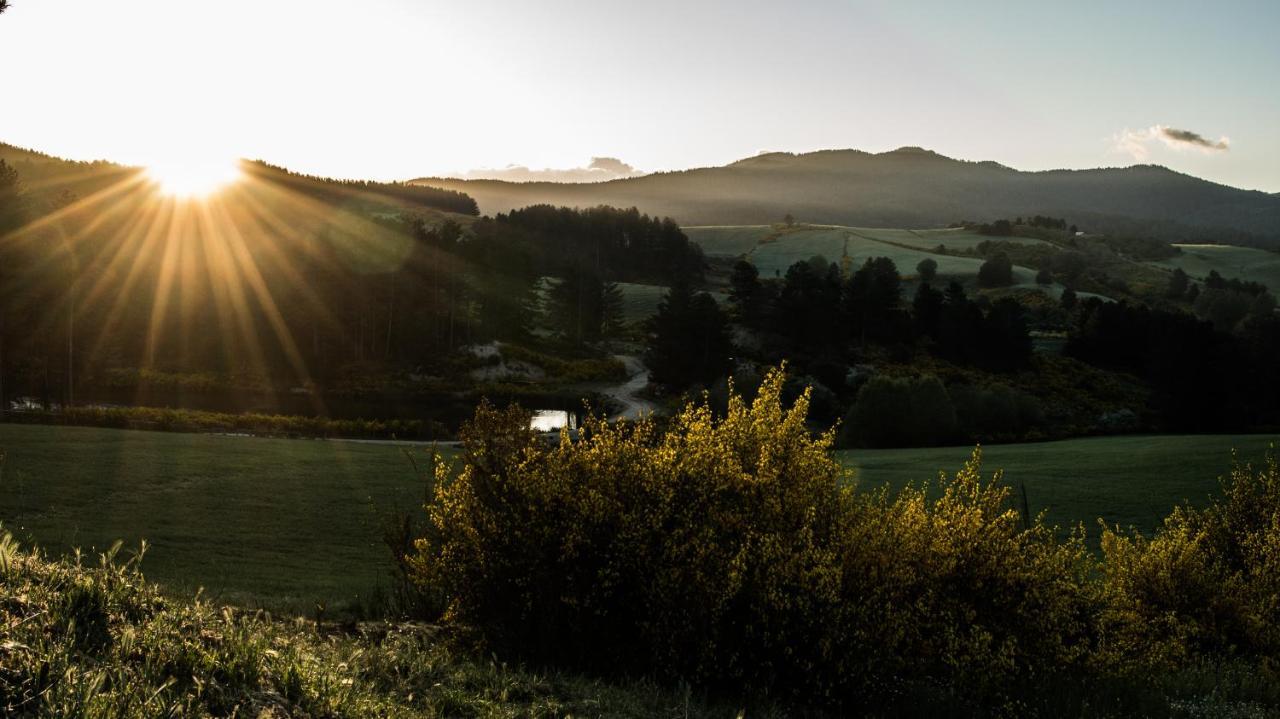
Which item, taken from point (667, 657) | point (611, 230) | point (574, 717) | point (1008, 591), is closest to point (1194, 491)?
point (1008, 591)

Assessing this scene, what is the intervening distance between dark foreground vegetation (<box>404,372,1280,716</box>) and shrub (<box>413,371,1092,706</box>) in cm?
3

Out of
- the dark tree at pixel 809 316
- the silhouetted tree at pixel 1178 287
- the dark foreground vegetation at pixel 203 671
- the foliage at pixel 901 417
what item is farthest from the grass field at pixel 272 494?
the silhouetted tree at pixel 1178 287

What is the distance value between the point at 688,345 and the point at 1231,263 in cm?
15254

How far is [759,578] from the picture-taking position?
9.32 metres

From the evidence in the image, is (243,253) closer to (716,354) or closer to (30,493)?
(716,354)

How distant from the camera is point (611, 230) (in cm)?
15488

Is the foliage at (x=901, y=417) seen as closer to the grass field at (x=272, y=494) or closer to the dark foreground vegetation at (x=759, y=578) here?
the grass field at (x=272, y=494)

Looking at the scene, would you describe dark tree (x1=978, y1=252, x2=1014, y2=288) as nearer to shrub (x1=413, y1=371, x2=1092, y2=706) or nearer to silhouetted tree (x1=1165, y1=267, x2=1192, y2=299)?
silhouetted tree (x1=1165, y1=267, x2=1192, y2=299)

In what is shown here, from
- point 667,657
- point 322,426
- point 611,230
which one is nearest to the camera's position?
point 667,657

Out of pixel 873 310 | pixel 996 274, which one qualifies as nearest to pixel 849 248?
pixel 996 274

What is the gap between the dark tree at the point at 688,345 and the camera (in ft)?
239

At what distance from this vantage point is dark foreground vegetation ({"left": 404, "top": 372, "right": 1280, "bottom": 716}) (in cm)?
931

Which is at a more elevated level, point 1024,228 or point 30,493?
point 1024,228

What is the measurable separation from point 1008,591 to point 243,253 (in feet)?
Answer: 320
